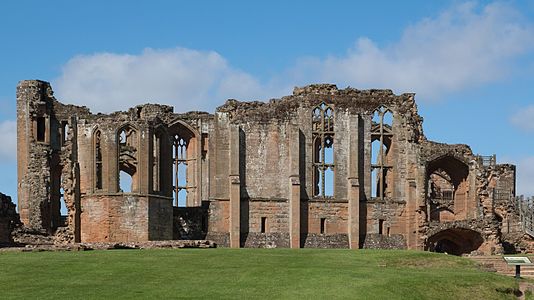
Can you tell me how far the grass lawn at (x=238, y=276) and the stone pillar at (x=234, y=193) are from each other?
53.3ft

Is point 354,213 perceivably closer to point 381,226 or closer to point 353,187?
point 353,187

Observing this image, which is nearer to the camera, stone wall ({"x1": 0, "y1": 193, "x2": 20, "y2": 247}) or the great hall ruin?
stone wall ({"x1": 0, "y1": 193, "x2": 20, "y2": 247})

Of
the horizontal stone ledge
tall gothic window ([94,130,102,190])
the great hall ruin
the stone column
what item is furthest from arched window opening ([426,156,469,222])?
tall gothic window ([94,130,102,190])

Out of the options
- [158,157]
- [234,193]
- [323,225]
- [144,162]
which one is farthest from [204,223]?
[144,162]

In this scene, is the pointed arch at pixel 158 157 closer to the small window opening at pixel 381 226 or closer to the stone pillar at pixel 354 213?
the stone pillar at pixel 354 213

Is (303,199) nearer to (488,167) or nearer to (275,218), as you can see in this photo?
(275,218)

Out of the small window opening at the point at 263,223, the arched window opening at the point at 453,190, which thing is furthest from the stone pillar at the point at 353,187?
the small window opening at the point at 263,223

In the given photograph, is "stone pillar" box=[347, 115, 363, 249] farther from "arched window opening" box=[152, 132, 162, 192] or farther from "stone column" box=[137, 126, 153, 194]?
"stone column" box=[137, 126, 153, 194]

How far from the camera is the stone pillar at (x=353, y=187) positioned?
56.1 meters

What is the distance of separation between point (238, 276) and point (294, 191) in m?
25.4

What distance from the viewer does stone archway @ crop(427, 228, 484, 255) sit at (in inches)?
2162

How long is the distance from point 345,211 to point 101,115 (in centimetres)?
1481

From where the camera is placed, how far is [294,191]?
55.5 metres

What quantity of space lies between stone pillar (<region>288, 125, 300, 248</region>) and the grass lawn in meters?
16.9
